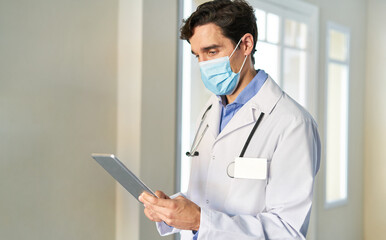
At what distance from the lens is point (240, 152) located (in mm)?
1436

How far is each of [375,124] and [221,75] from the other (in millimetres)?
3778

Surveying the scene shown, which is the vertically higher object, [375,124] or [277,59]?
[277,59]

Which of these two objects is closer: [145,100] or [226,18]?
[226,18]

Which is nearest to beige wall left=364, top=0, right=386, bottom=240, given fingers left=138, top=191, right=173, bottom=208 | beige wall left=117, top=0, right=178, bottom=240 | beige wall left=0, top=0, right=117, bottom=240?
beige wall left=117, top=0, right=178, bottom=240

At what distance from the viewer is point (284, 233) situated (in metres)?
1.25

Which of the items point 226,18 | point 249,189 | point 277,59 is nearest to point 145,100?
point 226,18

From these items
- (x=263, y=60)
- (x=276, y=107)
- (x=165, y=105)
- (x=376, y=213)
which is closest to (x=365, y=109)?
(x=376, y=213)

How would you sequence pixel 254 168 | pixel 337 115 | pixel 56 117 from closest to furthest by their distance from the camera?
pixel 254 168, pixel 56 117, pixel 337 115

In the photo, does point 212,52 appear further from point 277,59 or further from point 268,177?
point 277,59

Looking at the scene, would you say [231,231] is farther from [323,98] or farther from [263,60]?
[323,98]

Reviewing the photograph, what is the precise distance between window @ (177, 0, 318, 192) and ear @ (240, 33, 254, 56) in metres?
1.08

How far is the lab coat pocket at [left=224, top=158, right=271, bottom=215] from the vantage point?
1.32 meters

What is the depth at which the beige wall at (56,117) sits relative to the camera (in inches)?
79.1

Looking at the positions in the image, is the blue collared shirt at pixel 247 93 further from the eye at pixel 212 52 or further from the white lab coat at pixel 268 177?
the eye at pixel 212 52
